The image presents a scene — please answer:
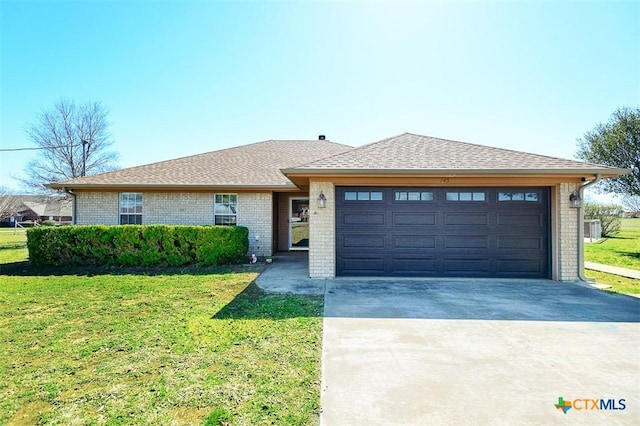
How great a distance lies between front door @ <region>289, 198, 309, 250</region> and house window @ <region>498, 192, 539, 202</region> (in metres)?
7.55

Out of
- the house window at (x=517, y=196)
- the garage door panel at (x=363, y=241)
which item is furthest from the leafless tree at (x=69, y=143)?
the house window at (x=517, y=196)

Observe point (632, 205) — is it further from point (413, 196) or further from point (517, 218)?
point (413, 196)

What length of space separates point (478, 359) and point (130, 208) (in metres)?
12.0

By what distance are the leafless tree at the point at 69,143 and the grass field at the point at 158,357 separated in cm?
1972

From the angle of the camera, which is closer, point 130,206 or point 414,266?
point 414,266

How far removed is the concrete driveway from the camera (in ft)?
8.11

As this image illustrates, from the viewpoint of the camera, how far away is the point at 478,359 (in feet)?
11.1

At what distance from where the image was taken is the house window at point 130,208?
11352 millimetres

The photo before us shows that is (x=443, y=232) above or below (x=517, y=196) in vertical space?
below

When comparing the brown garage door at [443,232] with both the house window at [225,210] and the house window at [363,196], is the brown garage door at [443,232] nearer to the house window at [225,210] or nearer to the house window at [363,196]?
the house window at [363,196]

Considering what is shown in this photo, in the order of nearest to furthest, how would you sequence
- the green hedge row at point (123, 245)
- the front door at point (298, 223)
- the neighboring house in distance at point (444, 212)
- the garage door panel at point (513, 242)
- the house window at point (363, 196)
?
the neighboring house in distance at point (444, 212)
the garage door panel at point (513, 242)
the house window at point (363, 196)
the green hedge row at point (123, 245)
the front door at point (298, 223)

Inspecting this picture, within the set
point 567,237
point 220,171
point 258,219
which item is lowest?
point 567,237

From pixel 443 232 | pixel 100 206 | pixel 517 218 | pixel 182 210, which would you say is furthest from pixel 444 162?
pixel 100 206

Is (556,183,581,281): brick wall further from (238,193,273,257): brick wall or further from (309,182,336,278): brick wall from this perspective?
(238,193,273,257): brick wall
